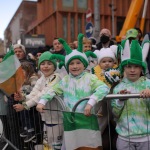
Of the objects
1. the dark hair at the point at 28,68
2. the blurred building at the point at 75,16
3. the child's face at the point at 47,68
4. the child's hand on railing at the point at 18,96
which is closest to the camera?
the child's hand on railing at the point at 18,96

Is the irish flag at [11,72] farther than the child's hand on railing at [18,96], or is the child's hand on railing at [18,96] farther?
the child's hand on railing at [18,96]

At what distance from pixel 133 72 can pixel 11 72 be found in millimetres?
1381

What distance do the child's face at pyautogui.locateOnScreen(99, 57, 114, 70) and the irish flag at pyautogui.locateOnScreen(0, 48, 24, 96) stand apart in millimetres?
1026

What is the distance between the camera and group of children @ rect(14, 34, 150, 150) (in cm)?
279

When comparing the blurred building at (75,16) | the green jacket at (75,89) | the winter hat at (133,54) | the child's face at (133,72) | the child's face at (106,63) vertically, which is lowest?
the green jacket at (75,89)

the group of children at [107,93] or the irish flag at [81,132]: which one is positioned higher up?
the group of children at [107,93]

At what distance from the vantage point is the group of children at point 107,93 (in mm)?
2793

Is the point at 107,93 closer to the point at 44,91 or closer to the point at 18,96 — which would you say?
the point at 44,91

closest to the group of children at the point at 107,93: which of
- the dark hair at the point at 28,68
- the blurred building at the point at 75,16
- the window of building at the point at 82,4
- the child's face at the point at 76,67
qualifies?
the child's face at the point at 76,67

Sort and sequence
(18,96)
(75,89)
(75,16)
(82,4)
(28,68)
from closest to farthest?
1. (75,89)
2. (18,96)
3. (28,68)
4. (75,16)
5. (82,4)

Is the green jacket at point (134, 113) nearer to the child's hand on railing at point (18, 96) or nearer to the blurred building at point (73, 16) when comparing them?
the child's hand on railing at point (18, 96)

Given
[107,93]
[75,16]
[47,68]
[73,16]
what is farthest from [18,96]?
[73,16]

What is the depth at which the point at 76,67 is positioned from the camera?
3.15 metres

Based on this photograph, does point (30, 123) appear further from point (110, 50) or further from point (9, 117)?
point (110, 50)
